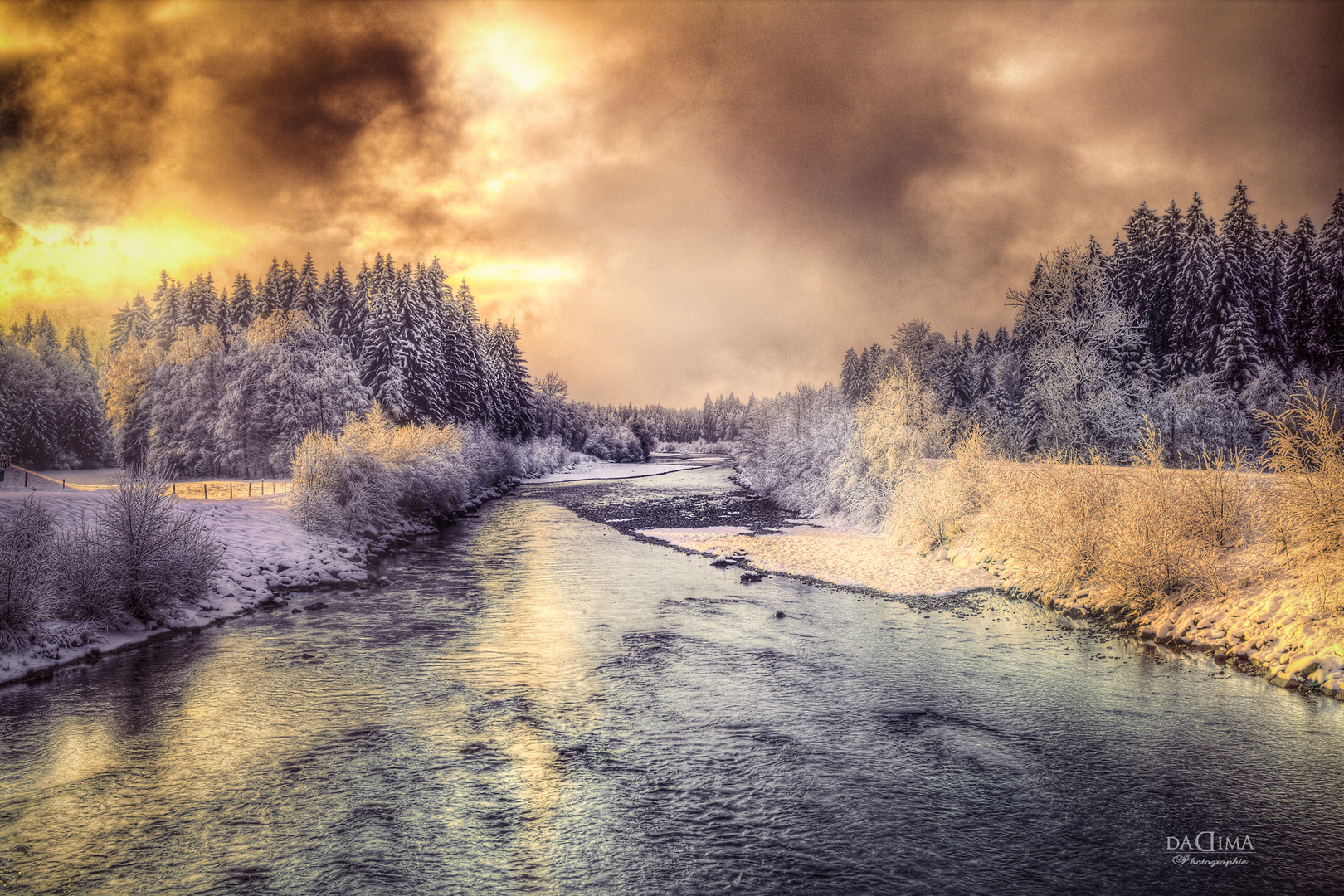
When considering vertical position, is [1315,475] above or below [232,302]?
below

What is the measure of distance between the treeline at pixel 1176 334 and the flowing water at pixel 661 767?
69.8 feet

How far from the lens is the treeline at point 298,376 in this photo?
53.9 metres

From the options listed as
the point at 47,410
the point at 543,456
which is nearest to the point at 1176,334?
the point at 543,456

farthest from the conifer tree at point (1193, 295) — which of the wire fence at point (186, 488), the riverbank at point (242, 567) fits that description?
the wire fence at point (186, 488)

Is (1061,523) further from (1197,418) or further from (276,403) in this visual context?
(276,403)

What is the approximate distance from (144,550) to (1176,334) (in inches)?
2373

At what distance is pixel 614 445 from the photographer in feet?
408

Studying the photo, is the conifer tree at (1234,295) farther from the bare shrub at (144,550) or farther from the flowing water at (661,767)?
the bare shrub at (144,550)

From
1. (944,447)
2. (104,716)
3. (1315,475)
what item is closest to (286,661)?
(104,716)

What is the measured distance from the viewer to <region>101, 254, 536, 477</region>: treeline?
5388 centimetres

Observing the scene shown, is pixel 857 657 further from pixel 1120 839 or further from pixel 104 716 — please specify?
pixel 104 716

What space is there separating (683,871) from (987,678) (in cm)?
883

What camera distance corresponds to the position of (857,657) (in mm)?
15078

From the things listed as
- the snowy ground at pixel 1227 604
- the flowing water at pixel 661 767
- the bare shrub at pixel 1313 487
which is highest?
the bare shrub at pixel 1313 487
